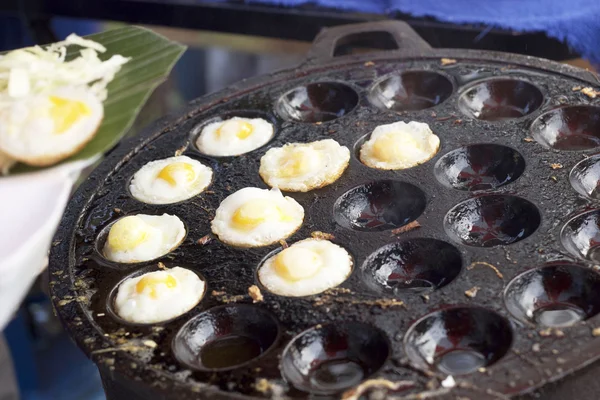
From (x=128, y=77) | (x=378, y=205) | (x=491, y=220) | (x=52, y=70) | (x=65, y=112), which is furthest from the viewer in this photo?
(x=378, y=205)

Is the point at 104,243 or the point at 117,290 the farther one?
the point at 104,243

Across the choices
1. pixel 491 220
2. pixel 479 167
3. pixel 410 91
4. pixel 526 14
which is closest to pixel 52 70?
pixel 491 220

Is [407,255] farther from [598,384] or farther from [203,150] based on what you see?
[203,150]

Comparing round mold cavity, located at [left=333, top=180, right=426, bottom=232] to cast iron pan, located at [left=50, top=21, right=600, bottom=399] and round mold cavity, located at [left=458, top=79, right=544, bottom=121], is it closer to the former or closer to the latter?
cast iron pan, located at [left=50, top=21, right=600, bottom=399]

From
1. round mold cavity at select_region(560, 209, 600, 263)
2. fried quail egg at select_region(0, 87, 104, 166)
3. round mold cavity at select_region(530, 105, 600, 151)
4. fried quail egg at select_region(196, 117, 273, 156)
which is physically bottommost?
fried quail egg at select_region(0, 87, 104, 166)

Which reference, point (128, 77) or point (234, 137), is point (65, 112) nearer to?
point (128, 77)

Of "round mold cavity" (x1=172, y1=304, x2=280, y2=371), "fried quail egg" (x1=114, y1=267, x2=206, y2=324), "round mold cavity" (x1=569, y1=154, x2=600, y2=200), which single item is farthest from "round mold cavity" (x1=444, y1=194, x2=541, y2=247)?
"fried quail egg" (x1=114, y1=267, x2=206, y2=324)

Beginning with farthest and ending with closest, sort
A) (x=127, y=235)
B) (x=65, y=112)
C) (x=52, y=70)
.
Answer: (x=127, y=235) < (x=52, y=70) < (x=65, y=112)
